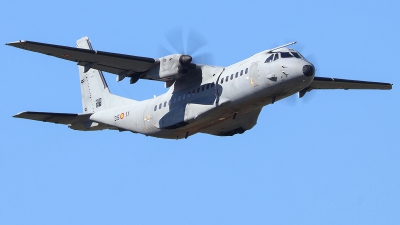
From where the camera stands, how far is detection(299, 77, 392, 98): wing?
27223mm

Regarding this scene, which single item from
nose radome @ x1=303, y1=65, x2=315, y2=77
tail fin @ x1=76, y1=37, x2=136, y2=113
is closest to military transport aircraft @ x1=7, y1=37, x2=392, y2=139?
nose radome @ x1=303, y1=65, x2=315, y2=77

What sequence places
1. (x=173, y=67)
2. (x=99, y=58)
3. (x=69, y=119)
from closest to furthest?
(x=99, y=58), (x=173, y=67), (x=69, y=119)

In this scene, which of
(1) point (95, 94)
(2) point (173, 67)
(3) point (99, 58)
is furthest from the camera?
(1) point (95, 94)

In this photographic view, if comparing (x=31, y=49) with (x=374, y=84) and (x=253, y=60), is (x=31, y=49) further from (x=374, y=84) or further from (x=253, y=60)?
(x=374, y=84)

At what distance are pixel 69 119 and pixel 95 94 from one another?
112 inches

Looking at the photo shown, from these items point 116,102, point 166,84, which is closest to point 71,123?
point 116,102

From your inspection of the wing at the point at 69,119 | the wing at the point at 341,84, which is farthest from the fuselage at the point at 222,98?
the wing at the point at 341,84

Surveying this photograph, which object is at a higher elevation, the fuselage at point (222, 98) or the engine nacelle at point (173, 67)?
the engine nacelle at point (173, 67)

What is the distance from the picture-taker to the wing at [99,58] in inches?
931

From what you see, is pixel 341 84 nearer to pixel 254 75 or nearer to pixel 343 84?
pixel 343 84

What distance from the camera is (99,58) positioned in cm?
2508

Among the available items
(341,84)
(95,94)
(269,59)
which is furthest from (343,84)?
(95,94)

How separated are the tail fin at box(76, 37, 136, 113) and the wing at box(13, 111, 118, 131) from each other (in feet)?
3.35

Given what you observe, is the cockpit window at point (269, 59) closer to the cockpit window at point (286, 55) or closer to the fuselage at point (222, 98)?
the fuselage at point (222, 98)
